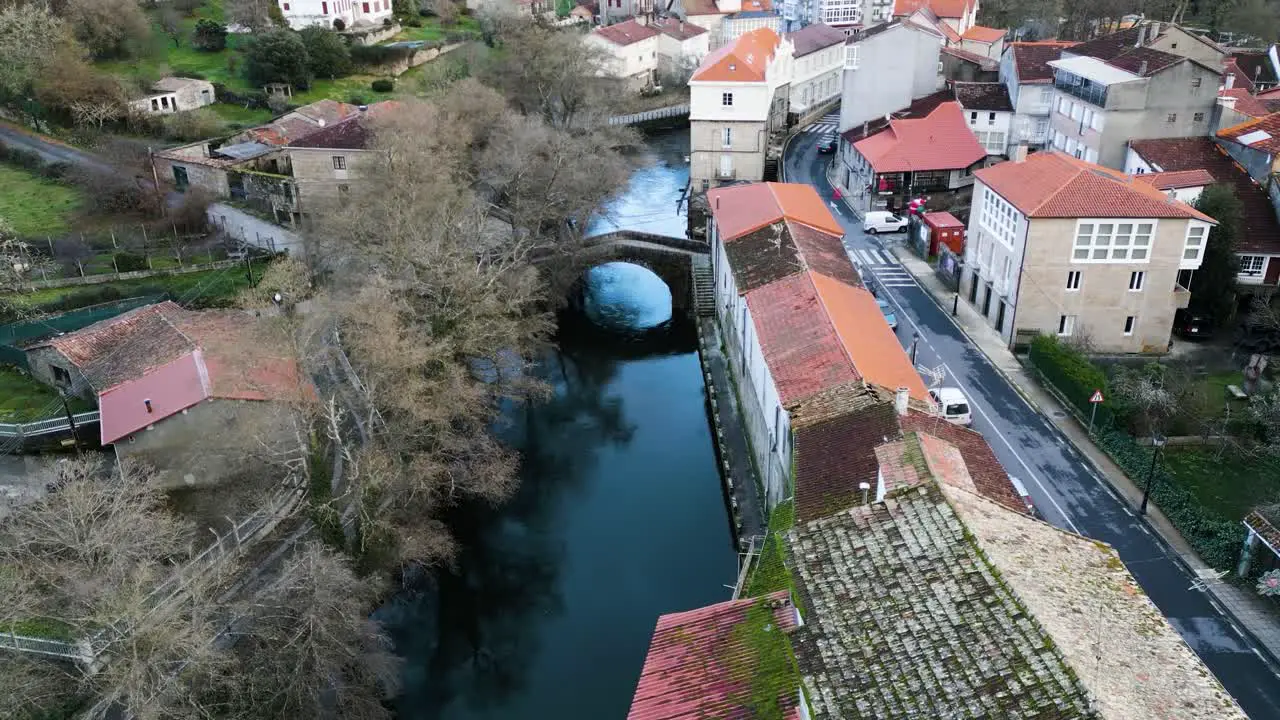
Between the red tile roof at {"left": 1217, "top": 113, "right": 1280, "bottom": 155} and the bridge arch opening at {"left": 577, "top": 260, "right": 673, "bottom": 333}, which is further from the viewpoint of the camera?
the bridge arch opening at {"left": 577, "top": 260, "right": 673, "bottom": 333}

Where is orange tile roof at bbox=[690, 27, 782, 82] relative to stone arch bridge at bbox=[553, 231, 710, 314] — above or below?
above

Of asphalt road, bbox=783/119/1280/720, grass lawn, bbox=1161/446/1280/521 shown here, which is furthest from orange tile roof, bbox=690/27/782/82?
grass lawn, bbox=1161/446/1280/521

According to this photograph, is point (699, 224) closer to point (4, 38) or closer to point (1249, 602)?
point (1249, 602)

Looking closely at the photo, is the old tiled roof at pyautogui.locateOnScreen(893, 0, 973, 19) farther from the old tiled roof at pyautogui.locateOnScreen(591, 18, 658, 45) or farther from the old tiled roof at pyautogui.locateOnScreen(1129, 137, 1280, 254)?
the old tiled roof at pyautogui.locateOnScreen(1129, 137, 1280, 254)

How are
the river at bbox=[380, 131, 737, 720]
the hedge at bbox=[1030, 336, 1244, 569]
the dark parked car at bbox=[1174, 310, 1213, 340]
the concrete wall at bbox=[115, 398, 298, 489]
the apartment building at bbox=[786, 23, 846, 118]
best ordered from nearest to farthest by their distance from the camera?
the hedge at bbox=[1030, 336, 1244, 569]
the river at bbox=[380, 131, 737, 720]
the concrete wall at bbox=[115, 398, 298, 489]
the dark parked car at bbox=[1174, 310, 1213, 340]
the apartment building at bbox=[786, 23, 846, 118]

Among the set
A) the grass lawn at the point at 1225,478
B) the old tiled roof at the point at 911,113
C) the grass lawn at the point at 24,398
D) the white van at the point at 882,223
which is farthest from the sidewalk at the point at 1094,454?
the grass lawn at the point at 24,398

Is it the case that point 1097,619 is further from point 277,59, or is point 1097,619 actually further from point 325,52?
point 325,52

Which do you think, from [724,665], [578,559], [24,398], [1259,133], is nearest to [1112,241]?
[1259,133]
